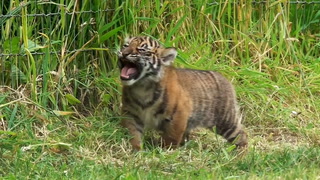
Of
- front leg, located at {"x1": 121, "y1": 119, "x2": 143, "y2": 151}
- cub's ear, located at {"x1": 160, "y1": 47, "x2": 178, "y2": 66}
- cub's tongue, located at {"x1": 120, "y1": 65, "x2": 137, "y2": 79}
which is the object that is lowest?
front leg, located at {"x1": 121, "y1": 119, "x2": 143, "y2": 151}

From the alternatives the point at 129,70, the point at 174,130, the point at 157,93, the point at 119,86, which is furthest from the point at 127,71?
the point at 119,86

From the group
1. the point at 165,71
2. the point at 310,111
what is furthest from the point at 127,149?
the point at 310,111

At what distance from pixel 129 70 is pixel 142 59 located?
144 millimetres

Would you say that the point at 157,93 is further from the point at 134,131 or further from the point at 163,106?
the point at 134,131

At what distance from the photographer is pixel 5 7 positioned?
7676 millimetres

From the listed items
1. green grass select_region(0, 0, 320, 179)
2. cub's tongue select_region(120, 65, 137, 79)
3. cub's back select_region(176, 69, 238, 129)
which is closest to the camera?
green grass select_region(0, 0, 320, 179)

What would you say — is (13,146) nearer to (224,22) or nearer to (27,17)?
(27,17)

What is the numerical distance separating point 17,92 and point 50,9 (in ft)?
2.97

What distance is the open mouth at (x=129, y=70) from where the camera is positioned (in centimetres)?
693

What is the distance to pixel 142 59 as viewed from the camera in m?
6.98

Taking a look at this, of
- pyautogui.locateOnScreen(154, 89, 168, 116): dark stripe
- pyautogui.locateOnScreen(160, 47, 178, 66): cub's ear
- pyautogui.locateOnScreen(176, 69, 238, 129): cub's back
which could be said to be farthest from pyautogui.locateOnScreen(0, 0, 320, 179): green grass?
pyautogui.locateOnScreen(160, 47, 178, 66): cub's ear

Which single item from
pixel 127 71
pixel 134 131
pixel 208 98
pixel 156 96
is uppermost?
pixel 127 71

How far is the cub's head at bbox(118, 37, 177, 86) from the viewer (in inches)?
272

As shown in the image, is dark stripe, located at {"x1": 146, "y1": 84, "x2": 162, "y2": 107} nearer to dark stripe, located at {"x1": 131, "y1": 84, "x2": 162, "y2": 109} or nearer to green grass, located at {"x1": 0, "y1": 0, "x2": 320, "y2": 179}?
dark stripe, located at {"x1": 131, "y1": 84, "x2": 162, "y2": 109}
